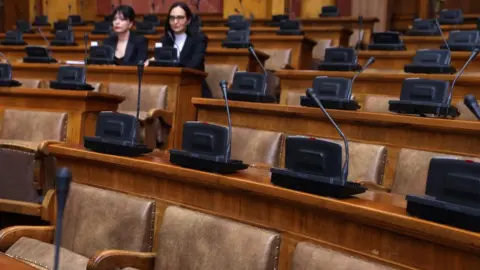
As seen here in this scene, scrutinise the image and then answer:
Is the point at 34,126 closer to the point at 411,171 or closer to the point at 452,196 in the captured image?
the point at 411,171

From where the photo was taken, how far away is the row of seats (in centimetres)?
52

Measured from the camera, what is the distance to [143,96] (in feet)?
4.02

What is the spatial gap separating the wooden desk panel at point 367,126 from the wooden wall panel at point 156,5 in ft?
5.63

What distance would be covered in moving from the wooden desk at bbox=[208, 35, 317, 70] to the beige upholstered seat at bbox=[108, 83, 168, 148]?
57cm

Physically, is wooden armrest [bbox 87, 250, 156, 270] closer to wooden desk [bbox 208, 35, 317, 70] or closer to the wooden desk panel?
the wooden desk panel

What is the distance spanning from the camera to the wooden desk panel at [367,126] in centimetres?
77

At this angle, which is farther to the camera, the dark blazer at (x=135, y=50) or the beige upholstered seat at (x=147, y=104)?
the dark blazer at (x=135, y=50)

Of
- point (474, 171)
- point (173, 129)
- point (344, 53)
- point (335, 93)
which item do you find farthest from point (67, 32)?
point (474, 171)

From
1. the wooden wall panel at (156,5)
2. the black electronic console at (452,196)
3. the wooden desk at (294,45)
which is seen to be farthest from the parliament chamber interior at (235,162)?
the wooden wall panel at (156,5)

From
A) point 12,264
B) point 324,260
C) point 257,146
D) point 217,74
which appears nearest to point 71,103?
point 257,146

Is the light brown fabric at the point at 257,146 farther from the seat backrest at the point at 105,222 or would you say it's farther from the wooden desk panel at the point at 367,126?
the seat backrest at the point at 105,222

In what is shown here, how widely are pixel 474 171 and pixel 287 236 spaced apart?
7.1 inches

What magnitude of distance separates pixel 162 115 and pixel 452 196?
78 cm

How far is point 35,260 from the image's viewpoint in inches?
25.5
